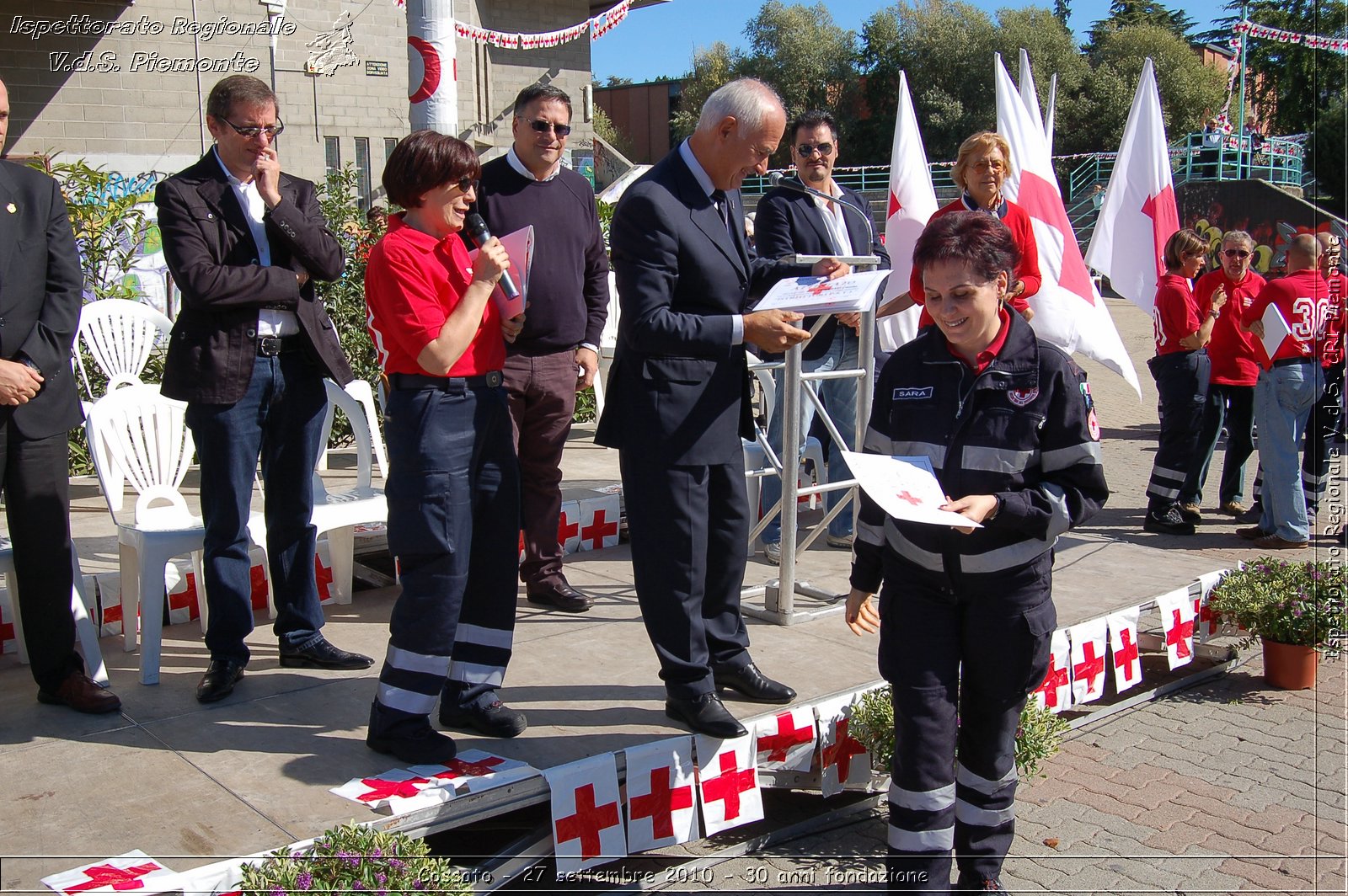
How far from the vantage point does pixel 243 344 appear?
13.1 ft

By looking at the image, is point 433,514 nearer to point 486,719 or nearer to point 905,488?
point 486,719

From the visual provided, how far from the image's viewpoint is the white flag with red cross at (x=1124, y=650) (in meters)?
4.92

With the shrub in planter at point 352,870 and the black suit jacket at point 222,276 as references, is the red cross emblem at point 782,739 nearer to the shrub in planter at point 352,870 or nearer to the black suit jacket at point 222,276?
the shrub in planter at point 352,870

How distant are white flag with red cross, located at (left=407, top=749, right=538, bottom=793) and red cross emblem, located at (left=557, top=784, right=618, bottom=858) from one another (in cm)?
16

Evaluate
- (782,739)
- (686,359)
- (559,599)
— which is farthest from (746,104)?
(559,599)

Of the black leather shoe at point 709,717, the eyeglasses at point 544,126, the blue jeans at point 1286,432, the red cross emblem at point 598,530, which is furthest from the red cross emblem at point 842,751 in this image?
the blue jeans at point 1286,432

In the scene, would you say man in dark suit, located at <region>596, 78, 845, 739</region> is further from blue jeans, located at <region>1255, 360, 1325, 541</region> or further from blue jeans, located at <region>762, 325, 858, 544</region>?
blue jeans, located at <region>1255, 360, 1325, 541</region>

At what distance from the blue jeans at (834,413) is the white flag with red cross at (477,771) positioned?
9.27 feet

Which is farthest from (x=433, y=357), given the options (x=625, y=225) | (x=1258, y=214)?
(x=1258, y=214)

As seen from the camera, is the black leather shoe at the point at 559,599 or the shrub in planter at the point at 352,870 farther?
the black leather shoe at the point at 559,599

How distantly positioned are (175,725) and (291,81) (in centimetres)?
2093

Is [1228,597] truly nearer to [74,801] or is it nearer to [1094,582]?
[1094,582]

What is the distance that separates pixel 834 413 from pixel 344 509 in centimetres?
274

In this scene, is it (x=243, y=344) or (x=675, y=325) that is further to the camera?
(x=243, y=344)
